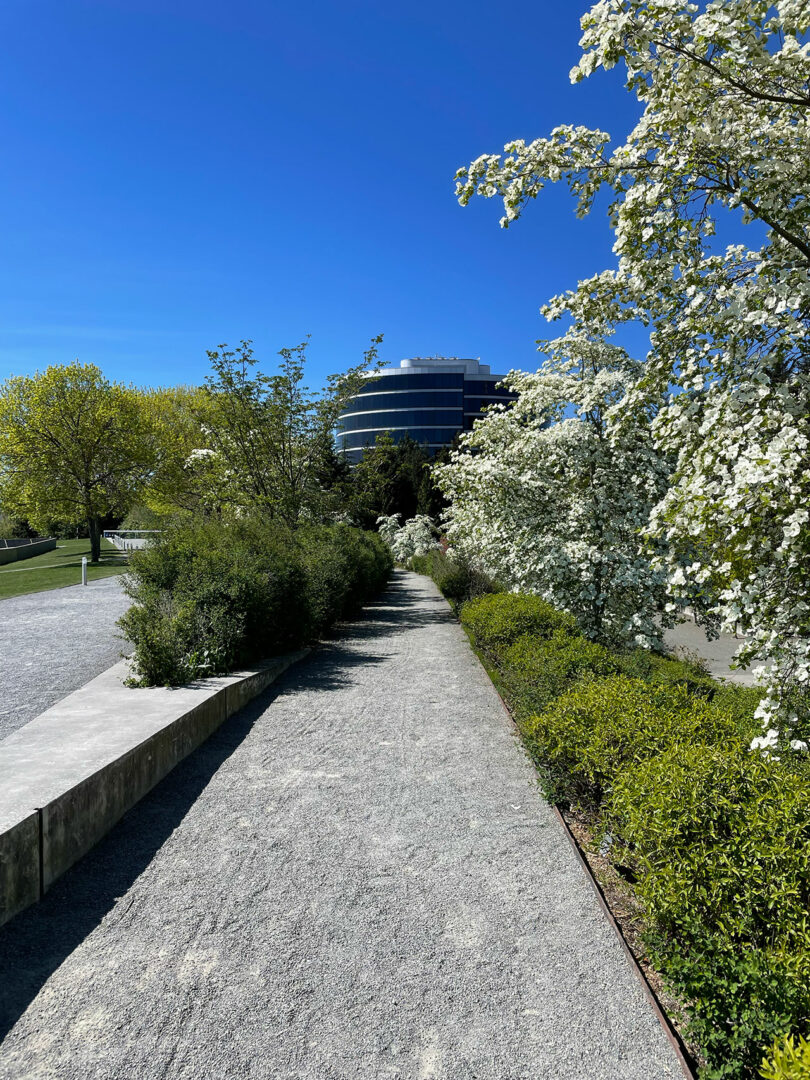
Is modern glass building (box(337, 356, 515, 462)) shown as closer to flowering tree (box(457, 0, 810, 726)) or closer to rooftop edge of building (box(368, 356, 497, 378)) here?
rooftop edge of building (box(368, 356, 497, 378))

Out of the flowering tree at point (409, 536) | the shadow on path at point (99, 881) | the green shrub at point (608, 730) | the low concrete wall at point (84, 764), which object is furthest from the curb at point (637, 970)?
the flowering tree at point (409, 536)

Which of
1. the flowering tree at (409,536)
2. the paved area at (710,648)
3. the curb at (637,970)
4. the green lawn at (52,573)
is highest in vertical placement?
the flowering tree at (409,536)

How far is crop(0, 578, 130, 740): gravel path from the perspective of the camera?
→ 24.0 feet

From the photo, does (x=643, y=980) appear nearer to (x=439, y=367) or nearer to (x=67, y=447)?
(x=67, y=447)

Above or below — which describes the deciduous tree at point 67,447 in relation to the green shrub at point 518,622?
above

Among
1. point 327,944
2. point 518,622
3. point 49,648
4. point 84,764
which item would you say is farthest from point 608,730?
point 49,648

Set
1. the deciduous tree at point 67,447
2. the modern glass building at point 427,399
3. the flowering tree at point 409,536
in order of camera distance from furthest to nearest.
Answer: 1. the modern glass building at point 427,399
2. the flowering tree at point 409,536
3. the deciduous tree at point 67,447

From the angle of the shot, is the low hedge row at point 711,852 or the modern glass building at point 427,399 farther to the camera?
the modern glass building at point 427,399

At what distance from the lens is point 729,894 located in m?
2.64

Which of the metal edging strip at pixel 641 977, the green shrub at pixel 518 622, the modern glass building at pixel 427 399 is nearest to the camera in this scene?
the metal edging strip at pixel 641 977

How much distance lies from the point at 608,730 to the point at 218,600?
210 inches

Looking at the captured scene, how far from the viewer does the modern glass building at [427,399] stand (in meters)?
94.4

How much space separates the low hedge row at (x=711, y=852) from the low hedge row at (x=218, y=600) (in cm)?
425

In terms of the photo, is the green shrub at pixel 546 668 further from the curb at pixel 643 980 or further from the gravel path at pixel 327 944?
Answer: the curb at pixel 643 980
